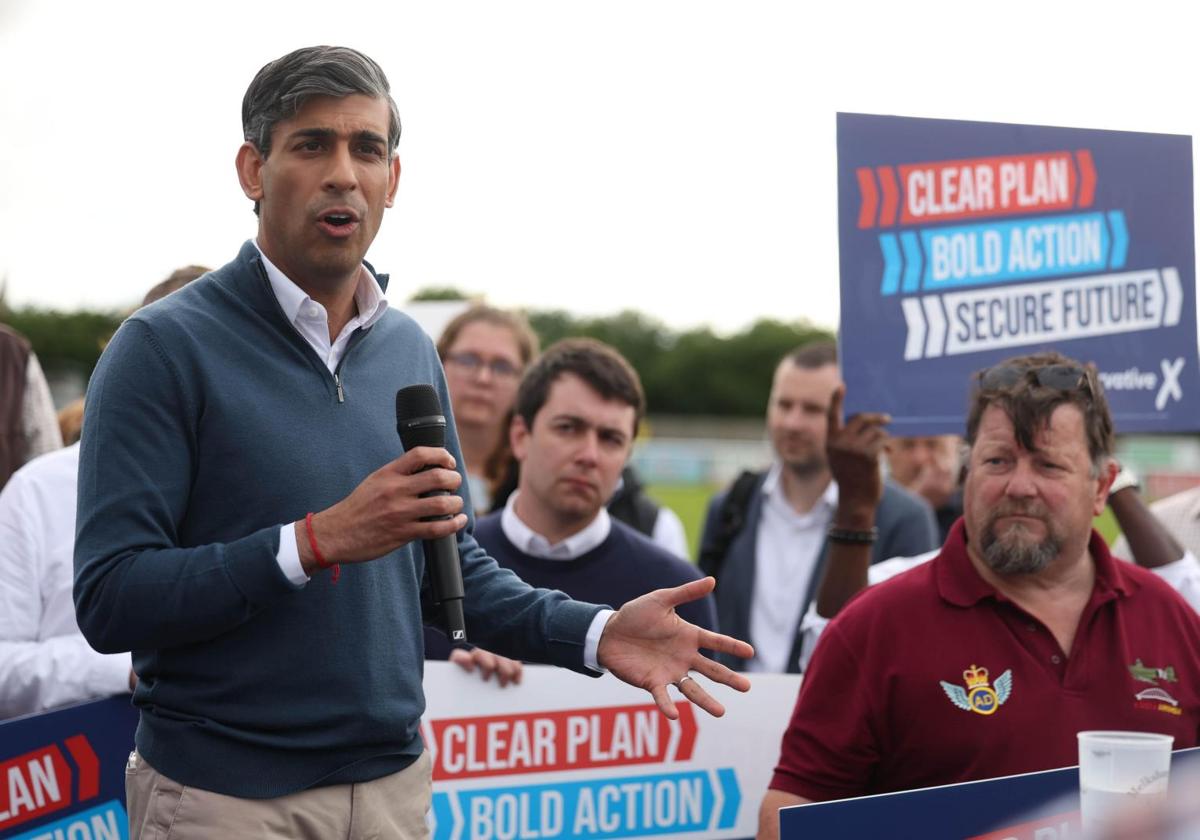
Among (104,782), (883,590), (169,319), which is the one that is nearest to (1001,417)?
(883,590)

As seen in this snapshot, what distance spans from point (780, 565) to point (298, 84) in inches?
155

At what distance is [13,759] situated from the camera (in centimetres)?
397

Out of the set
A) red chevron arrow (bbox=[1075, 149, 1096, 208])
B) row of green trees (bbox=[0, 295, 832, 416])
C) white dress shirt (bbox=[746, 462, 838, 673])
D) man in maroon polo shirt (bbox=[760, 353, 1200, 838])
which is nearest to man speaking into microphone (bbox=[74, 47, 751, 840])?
man in maroon polo shirt (bbox=[760, 353, 1200, 838])

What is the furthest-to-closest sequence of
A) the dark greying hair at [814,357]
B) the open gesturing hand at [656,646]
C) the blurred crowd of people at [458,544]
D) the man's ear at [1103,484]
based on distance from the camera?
the dark greying hair at [814,357]
the man's ear at [1103,484]
the open gesturing hand at [656,646]
the blurred crowd of people at [458,544]

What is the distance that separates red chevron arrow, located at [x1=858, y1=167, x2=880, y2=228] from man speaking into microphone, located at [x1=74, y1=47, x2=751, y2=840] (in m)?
2.42

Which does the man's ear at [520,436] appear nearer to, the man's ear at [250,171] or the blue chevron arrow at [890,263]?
the blue chevron arrow at [890,263]

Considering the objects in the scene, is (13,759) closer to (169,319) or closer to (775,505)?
(169,319)

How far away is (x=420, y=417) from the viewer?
2.52 meters

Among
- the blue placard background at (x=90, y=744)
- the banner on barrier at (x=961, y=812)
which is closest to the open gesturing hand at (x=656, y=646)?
the banner on barrier at (x=961, y=812)

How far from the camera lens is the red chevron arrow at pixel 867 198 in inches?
190

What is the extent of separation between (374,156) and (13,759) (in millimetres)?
2274

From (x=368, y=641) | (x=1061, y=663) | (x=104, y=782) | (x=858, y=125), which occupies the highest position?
(x=858, y=125)

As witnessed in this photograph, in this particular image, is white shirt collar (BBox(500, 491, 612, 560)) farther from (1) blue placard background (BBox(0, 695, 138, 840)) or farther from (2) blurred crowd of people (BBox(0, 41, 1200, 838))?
(1) blue placard background (BBox(0, 695, 138, 840))

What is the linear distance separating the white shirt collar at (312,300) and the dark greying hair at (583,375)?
2.25 meters
